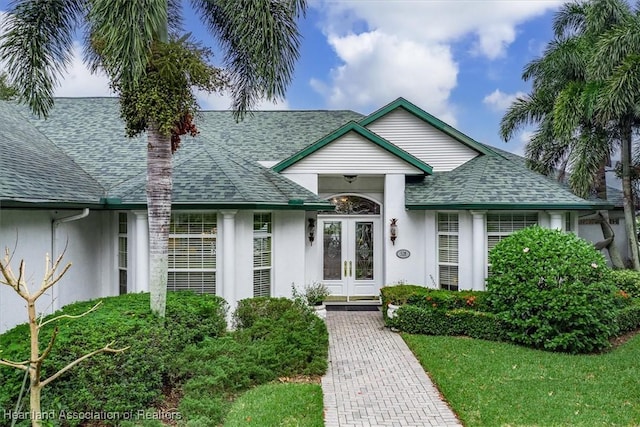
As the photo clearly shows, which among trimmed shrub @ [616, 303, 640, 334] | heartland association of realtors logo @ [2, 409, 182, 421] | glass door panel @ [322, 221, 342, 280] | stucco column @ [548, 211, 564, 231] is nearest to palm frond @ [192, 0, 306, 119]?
heartland association of realtors logo @ [2, 409, 182, 421]

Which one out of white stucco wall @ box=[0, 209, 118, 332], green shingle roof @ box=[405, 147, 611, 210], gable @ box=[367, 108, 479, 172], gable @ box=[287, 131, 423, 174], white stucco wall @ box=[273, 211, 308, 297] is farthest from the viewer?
gable @ box=[367, 108, 479, 172]

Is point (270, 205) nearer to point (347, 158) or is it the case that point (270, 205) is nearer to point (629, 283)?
point (347, 158)

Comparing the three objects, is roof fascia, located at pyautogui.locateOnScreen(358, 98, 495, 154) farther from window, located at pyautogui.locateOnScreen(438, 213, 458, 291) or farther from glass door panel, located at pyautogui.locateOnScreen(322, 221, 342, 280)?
glass door panel, located at pyautogui.locateOnScreen(322, 221, 342, 280)

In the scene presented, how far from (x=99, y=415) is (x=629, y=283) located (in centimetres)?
1326

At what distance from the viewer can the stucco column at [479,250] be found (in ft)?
37.4

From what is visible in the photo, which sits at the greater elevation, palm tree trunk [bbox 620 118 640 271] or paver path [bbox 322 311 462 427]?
palm tree trunk [bbox 620 118 640 271]

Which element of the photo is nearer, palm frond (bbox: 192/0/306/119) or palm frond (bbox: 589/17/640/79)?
palm frond (bbox: 192/0/306/119)

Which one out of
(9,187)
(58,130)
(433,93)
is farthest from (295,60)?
(433,93)

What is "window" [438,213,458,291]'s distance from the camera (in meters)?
12.0

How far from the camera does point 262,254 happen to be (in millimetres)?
10797

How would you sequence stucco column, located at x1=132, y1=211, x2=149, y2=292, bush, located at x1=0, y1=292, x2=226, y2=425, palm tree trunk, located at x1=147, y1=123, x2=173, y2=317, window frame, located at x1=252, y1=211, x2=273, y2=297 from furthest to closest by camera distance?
window frame, located at x1=252, y1=211, x2=273, y2=297 < stucco column, located at x1=132, y1=211, x2=149, y2=292 < palm tree trunk, located at x1=147, y1=123, x2=173, y2=317 < bush, located at x1=0, y1=292, x2=226, y2=425

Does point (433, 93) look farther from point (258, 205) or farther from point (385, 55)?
point (258, 205)

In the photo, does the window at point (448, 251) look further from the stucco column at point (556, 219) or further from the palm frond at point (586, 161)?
the palm frond at point (586, 161)

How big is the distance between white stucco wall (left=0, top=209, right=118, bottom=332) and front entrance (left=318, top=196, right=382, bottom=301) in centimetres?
626
